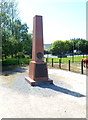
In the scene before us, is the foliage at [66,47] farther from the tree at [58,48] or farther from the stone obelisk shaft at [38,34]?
the stone obelisk shaft at [38,34]

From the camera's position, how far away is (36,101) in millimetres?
4977

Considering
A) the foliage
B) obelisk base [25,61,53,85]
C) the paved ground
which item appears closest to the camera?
the paved ground

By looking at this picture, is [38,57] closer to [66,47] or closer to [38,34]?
[38,34]

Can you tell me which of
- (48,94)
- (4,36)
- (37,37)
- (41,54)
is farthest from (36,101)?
(4,36)

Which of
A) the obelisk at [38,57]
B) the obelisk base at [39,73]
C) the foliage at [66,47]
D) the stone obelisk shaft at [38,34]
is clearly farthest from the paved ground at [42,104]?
the foliage at [66,47]

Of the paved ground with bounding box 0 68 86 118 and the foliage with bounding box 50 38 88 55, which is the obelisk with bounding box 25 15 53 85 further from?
the foliage with bounding box 50 38 88 55

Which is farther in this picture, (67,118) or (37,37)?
(37,37)

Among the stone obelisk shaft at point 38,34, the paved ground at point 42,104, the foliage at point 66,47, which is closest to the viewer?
the paved ground at point 42,104

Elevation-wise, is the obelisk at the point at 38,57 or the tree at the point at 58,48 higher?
the tree at the point at 58,48

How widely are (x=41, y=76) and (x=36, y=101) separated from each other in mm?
2958

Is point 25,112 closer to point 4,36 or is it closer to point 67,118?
point 67,118

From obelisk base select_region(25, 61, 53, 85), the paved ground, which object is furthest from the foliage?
the paved ground

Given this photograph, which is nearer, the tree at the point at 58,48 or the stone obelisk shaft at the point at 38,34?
the stone obelisk shaft at the point at 38,34

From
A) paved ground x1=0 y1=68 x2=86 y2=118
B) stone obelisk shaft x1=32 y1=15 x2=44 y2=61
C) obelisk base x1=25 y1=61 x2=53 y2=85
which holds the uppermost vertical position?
stone obelisk shaft x1=32 y1=15 x2=44 y2=61
